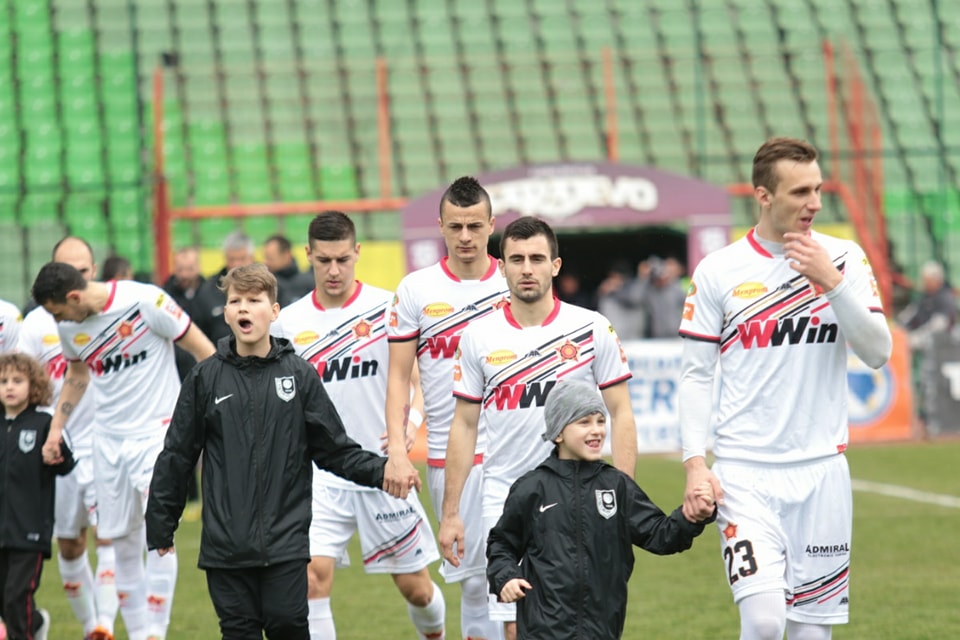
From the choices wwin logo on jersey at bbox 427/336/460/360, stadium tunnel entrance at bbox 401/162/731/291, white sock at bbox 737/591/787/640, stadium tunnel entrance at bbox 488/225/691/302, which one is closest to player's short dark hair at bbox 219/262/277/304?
wwin logo on jersey at bbox 427/336/460/360

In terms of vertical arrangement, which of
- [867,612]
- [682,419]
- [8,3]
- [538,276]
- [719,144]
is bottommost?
[867,612]

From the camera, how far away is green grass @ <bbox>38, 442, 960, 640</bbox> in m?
8.52

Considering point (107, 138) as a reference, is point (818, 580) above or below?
below

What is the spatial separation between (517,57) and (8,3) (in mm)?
8901

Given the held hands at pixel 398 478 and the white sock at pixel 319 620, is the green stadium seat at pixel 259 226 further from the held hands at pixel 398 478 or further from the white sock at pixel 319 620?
the held hands at pixel 398 478

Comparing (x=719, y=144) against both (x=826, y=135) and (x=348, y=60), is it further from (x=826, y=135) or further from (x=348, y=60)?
(x=348, y=60)

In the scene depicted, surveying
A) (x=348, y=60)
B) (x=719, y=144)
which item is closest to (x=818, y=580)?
(x=719, y=144)

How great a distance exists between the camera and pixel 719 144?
25109mm

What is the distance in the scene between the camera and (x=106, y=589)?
852 cm

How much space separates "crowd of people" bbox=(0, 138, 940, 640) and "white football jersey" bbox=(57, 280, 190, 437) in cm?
2

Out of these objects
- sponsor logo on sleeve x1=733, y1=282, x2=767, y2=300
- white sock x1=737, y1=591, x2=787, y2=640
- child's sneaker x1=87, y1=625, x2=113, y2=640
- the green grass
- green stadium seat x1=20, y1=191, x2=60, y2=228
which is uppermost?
green stadium seat x1=20, y1=191, x2=60, y2=228

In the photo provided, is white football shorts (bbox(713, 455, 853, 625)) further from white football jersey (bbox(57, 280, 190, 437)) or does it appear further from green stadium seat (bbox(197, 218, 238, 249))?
green stadium seat (bbox(197, 218, 238, 249))

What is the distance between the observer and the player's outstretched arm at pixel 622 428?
5.94 metres

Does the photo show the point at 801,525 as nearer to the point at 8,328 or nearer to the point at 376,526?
the point at 376,526
